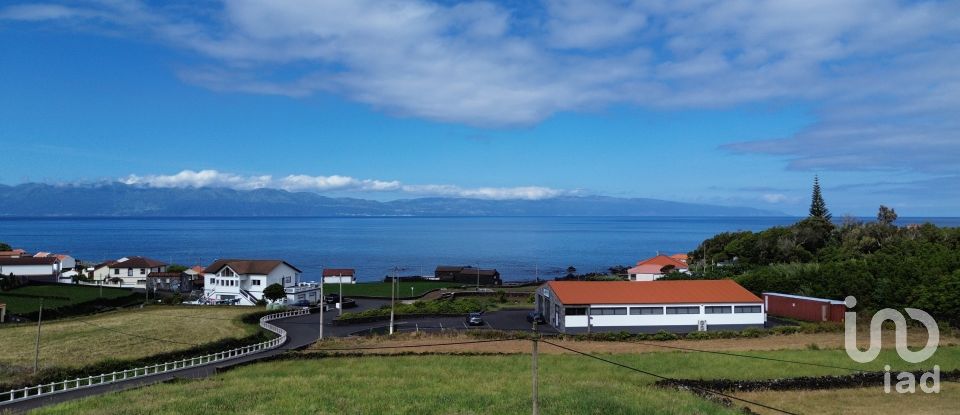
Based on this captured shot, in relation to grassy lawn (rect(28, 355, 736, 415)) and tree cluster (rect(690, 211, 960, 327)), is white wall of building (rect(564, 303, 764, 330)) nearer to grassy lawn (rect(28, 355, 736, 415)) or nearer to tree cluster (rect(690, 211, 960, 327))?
tree cluster (rect(690, 211, 960, 327))

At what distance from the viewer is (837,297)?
180 ft

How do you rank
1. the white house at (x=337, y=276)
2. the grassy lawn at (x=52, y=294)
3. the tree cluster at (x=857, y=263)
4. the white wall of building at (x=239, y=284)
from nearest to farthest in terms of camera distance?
the tree cluster at (x=857, y=263), the grassy lawn at (x=52, y=294), the white wall of building at (x=239, y=284), the white house at (x=337, y=276)

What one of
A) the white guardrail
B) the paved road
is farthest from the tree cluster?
the white guardrail

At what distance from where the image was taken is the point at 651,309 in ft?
167

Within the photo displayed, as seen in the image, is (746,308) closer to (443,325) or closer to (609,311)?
(609,311)

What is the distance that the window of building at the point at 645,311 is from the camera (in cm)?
5069

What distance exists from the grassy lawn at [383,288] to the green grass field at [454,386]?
44.0 m

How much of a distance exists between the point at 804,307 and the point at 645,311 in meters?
13.7

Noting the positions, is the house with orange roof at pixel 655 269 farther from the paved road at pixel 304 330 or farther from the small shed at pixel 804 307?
the paved road at pixel 304 330

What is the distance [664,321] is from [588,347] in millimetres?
12010

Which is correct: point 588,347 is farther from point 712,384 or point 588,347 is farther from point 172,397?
point 172,397

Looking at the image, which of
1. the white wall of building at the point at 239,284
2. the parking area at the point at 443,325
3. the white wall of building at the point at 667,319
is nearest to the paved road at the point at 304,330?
the parking area at the point at 443,325

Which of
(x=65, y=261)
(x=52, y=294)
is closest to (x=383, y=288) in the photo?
(x=52, y=294)

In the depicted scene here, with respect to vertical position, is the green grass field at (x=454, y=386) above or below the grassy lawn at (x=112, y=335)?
above
